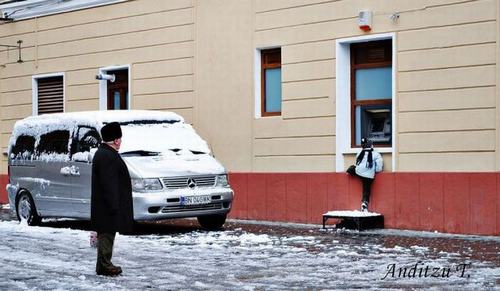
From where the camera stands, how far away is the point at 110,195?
11.2 metres

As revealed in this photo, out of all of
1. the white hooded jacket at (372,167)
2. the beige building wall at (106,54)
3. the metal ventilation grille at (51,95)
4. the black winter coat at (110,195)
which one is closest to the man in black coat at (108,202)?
the black winter coat at (110,195)

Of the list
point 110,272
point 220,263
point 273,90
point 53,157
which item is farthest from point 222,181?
point 110,272

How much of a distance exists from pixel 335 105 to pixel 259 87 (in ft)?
6.72

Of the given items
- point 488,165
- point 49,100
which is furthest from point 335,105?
point 49,100

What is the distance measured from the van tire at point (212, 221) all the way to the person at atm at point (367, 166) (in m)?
2.44

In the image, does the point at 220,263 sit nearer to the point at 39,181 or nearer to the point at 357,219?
the point at 357,219

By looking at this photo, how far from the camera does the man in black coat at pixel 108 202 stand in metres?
11.2

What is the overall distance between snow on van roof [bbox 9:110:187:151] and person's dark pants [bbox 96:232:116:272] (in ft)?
19.4

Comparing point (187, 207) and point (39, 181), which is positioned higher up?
point (39, 181)

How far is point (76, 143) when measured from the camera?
56.7 feet

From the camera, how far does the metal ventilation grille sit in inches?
959

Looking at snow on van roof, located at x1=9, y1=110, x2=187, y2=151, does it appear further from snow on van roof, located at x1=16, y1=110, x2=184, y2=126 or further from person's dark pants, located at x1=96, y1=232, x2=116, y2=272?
person's dark pants, located at x1=96, y1=232, x2=116, y2=272

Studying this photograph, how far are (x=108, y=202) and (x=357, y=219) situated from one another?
22.0 feet

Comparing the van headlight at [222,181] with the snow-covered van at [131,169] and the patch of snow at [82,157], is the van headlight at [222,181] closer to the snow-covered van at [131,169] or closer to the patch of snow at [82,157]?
the snow-covered van at [131,169]
